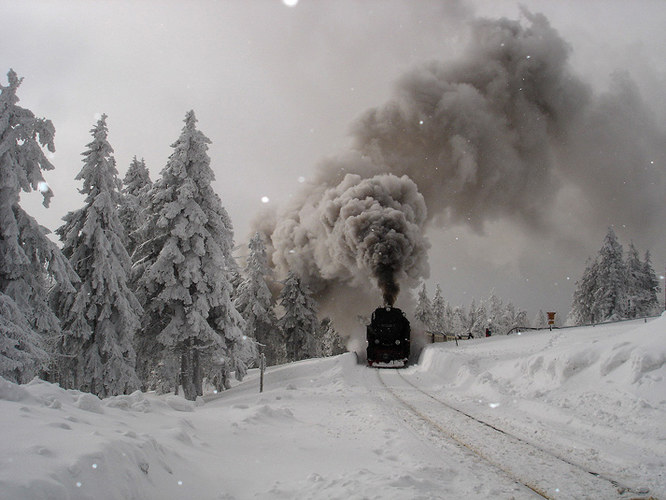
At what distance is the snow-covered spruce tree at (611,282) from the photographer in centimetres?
3838

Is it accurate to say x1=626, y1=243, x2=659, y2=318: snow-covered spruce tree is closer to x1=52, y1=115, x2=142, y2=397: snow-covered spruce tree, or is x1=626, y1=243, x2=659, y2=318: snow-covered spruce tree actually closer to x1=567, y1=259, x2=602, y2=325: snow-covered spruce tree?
x1=567, y1=259, x2=602, y2=325: snow-covered spruce tree

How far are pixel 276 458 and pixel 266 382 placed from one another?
1577 cm

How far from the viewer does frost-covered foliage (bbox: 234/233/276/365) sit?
31.5 metres

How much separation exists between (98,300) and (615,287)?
138 feet

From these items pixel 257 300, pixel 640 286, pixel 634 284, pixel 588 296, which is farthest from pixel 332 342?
pixel 640 286

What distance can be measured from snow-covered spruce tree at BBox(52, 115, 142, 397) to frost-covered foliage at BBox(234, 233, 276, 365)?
48.9 feet

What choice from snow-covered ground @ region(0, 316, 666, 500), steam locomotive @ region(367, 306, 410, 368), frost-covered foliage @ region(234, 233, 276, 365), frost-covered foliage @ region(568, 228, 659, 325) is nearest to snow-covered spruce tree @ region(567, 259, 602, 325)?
frost-covered foliage @ region(568, 228, 659, 325)

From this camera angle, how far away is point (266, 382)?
21.0 meters

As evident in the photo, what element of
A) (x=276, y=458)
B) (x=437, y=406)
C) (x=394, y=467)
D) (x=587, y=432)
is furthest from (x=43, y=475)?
(x=437, y=406)

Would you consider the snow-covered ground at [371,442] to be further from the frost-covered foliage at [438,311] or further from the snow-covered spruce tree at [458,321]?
the snow-covered spruce tree at [458,321]

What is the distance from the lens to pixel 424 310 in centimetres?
5559

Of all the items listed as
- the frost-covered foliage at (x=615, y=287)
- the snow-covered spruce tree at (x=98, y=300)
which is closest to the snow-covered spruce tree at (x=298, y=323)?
the snow-covered spruce tree at (x=98, y=300)

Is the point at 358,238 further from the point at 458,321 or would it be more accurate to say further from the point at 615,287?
the point at 458,321

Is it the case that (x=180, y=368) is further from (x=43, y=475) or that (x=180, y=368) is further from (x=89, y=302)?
(x=43, y=475)
